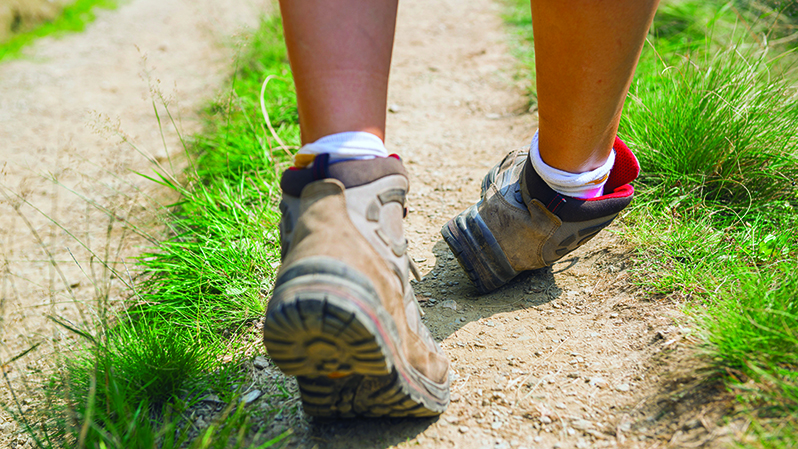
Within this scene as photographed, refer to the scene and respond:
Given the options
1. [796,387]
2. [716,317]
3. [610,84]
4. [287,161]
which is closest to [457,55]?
[287,161]

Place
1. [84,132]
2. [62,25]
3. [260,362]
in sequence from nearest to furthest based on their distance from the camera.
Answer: [260,362] → [84,132] → [62,25]

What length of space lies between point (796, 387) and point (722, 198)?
40.3 inches

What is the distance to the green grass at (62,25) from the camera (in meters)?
5.16

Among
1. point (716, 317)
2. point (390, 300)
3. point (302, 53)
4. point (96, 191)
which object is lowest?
point (96, 191)

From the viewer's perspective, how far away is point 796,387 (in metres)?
0.95

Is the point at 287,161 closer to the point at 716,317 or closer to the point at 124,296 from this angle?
the point at 124,296

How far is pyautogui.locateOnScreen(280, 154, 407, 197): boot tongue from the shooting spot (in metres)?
1.03

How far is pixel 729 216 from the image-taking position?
1716mm

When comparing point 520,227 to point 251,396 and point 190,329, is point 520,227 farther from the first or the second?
point 190,329

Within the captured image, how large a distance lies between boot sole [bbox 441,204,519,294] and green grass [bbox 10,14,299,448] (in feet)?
2.22

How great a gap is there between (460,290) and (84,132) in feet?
11.3

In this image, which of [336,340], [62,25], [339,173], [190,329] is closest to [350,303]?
[336,340]

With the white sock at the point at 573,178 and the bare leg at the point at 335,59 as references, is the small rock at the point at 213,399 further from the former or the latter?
the white sock at the point at 573,178

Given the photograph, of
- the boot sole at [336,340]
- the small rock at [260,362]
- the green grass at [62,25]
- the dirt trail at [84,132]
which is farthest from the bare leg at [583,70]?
the green grass at [62,25]
